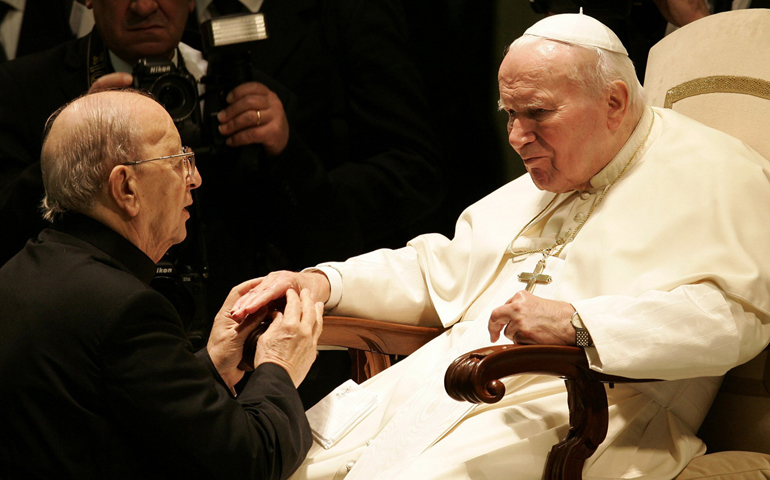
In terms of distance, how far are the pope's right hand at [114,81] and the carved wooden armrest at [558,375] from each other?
2102 millimetres

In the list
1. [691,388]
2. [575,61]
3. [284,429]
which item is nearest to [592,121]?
[575,61]

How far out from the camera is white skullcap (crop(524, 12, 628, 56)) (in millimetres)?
2488

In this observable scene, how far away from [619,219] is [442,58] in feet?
6.09

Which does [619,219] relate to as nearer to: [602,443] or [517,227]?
[517,227]

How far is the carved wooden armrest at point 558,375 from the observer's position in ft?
6.33

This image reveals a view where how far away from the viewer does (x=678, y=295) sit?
84.7 inches

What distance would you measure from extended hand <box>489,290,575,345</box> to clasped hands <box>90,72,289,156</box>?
1.79 meters

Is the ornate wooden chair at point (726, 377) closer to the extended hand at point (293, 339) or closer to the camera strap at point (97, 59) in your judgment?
the extended hand at point (293, 339)

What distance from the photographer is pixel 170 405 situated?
189 centimetres

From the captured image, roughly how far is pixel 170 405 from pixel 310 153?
2.04 m

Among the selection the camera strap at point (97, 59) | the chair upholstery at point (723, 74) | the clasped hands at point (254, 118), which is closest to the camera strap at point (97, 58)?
the camera strap at point (97, 59)

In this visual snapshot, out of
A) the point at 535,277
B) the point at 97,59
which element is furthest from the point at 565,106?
the point at 97,59

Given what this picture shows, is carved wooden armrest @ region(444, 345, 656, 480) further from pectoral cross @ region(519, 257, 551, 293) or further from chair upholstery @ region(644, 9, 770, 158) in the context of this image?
A: chair upholstery @ region(644, 9, 770, 158)

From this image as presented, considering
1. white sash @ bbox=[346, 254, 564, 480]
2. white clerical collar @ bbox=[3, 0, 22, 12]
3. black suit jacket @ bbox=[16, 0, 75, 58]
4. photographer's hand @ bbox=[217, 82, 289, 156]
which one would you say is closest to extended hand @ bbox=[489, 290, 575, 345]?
white sash @ bbox=[346, 254, 564, 480]
